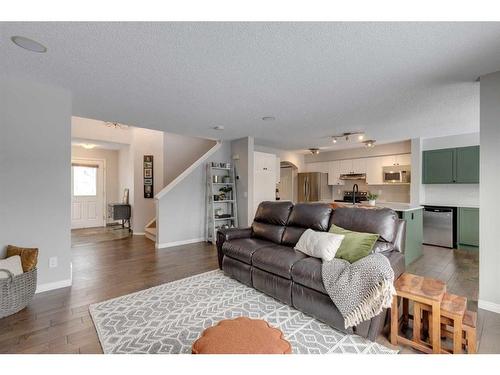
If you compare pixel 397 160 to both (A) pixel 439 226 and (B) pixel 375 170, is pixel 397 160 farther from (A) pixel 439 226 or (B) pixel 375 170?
(A) pixel 439 226

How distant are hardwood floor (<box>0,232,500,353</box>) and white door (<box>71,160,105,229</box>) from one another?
2.68 metres

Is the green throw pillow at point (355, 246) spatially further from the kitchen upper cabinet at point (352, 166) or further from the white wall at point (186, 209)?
the kitchen upper cabinet at point (352, 166)

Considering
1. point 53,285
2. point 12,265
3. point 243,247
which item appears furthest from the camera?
point 243,247

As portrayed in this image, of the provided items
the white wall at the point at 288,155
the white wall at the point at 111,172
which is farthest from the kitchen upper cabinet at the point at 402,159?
the white wall at the point at 111,172

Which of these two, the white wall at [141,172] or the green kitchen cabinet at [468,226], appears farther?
the white wall at [141,172]

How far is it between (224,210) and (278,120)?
270cm

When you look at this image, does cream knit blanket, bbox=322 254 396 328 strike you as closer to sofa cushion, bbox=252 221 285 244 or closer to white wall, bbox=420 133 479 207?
sofa cushion, bbox=252 221 285 244

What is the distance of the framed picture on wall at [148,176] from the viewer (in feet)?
21.6

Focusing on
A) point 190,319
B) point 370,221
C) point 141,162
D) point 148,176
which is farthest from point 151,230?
point 370,221

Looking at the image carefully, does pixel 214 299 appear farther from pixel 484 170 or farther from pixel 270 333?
pixel 484 170

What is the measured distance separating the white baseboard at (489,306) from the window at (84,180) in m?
9.05

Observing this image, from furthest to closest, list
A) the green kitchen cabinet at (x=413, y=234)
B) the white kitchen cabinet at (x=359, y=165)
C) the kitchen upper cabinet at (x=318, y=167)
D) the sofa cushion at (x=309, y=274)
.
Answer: the kitchen upper cabinet at (x=318, y=167) < the white kitchen cabinet at (x=359, y=165) < the green kitchen cabinet at (x=413, y=234) < the sofa cushion at (x=309, y=274)

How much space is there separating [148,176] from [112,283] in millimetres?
3913

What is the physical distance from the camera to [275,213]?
3.52 metres
